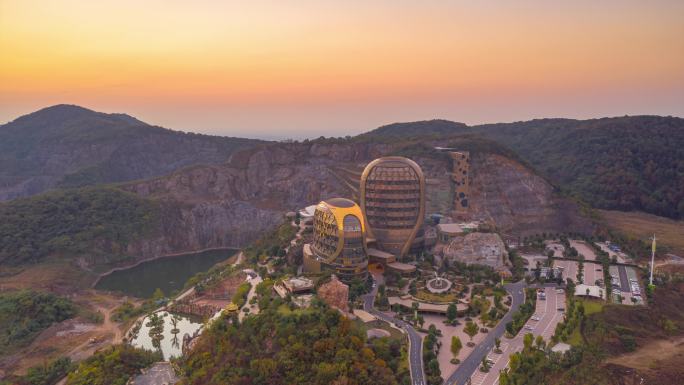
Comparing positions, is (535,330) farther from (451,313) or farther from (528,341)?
(451,313)

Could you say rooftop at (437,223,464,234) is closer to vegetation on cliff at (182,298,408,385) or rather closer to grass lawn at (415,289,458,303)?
grass lawn at (415,289,458,303)

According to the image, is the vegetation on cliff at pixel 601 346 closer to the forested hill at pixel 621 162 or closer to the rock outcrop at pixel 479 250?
the rock outcrop at pixel 479 250

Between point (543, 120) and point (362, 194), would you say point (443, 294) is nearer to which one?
point (362, 194)

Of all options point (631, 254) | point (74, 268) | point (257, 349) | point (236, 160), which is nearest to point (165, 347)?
point (257, 349)

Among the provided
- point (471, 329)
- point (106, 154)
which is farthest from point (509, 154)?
point (106, 154)

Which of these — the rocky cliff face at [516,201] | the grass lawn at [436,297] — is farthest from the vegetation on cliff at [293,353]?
the rocky cliff face at [516,201]

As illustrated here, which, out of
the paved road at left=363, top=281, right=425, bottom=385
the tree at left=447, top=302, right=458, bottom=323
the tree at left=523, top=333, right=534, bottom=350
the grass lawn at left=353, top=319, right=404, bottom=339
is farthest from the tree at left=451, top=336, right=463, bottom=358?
the tree at left=447, top=302, right=458, bottom=323

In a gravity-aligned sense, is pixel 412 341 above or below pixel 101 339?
above
